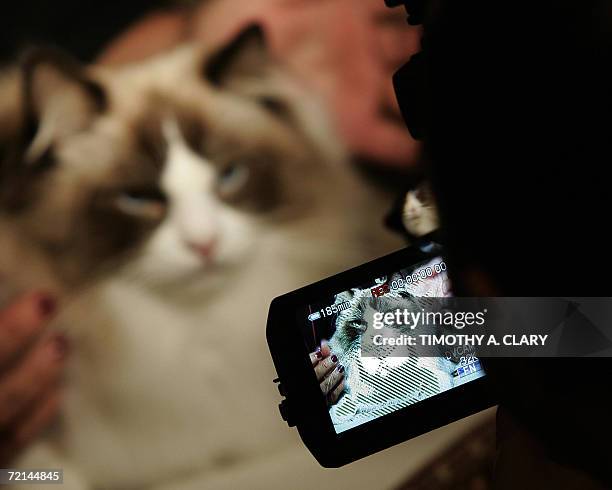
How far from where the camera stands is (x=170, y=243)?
848 millimetres

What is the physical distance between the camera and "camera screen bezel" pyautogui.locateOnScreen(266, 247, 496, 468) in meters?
0.44

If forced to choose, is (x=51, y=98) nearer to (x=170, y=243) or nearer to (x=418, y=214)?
(x=170, y=243)

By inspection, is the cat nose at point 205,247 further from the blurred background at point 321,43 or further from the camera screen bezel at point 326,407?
the camera screen bezel at point 326,407

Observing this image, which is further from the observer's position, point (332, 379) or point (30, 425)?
point (30, 425)

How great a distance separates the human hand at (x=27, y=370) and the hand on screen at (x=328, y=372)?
52 centimetres

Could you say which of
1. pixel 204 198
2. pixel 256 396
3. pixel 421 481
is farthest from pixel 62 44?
pixel 421 481

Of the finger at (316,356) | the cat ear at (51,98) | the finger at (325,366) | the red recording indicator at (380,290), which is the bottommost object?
the finger at (325,366)

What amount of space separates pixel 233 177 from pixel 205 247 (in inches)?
4.0

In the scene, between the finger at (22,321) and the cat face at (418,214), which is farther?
the finger at (22,321)

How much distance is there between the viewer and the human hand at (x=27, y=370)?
855 mm

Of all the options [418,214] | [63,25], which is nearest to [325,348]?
[418,214]

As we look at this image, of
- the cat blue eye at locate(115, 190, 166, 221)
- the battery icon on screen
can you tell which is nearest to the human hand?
the cat blue eye at locate(115, 190, 166, 221)

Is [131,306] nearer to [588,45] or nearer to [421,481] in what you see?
[421,481]

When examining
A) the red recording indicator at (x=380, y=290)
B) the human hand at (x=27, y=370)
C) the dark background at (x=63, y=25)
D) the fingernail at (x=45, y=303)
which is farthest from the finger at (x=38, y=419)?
the red recording indicator at (x=380, y=290)
